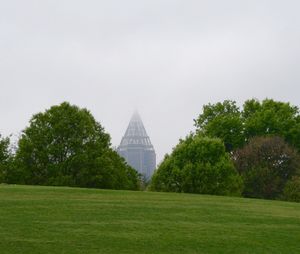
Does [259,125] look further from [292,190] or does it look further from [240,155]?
[292,190]

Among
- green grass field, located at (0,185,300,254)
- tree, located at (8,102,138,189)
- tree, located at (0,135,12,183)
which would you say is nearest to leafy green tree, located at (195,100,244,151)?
tree, located at (8,102,138,189)

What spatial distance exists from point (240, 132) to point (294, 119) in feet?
21.9

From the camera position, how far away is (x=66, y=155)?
173ft

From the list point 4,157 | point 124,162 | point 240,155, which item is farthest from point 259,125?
point 4,157

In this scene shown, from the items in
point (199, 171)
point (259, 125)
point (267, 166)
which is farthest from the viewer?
point (259, 125)

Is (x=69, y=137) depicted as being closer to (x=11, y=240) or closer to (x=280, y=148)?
(x=280, y=148)

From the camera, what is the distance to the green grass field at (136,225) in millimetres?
18078

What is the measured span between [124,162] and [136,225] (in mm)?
35765

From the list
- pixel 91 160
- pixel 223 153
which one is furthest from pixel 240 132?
pixel 91 160

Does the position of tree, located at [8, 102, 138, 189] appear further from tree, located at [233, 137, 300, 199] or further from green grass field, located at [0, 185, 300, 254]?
green grass field, located at [0, 185, 300, 254]

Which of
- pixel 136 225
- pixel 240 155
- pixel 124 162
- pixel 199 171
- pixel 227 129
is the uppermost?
pixel 227 129

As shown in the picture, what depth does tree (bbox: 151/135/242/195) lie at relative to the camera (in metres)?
53.1

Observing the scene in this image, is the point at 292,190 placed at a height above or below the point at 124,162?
below

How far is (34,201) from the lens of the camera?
84.0ft
